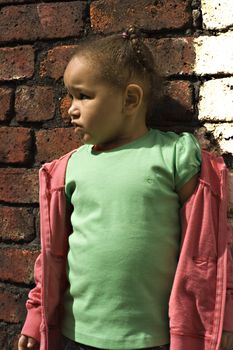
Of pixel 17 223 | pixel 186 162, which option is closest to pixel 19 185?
pixel 17 223

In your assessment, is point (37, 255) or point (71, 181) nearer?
point (71, 181)

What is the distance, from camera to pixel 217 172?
1.46 metres

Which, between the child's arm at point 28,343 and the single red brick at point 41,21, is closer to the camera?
the child's arm at point 28,343

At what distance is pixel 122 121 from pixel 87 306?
485 millimetres

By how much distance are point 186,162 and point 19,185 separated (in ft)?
1.89

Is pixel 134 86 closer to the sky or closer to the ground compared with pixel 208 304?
closer to the sky

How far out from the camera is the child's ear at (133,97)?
1499 mm

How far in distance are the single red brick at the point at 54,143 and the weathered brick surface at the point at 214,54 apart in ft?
1.36

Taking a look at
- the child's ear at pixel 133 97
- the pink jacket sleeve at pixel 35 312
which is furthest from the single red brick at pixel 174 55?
the pink jacket sleeve at pixel 35 312

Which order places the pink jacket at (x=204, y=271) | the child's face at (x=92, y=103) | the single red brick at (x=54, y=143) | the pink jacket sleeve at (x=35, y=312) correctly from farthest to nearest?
the single red brick at (x=54, y=143) < the pink jacket sleeve at (x=35, y=312) < the child's face at (x=92, y=103) < the pink jacket at (x=204, y=271)

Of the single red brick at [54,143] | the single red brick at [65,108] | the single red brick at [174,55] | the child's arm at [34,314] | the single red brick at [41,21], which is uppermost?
the single red brick at [41,21]

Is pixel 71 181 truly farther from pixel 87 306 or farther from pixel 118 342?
pixel 118 342

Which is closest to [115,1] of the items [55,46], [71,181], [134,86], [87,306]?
[55,46]

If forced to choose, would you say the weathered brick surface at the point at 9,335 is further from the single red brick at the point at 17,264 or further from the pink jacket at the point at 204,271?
the pink jacket at the point at 204,271
